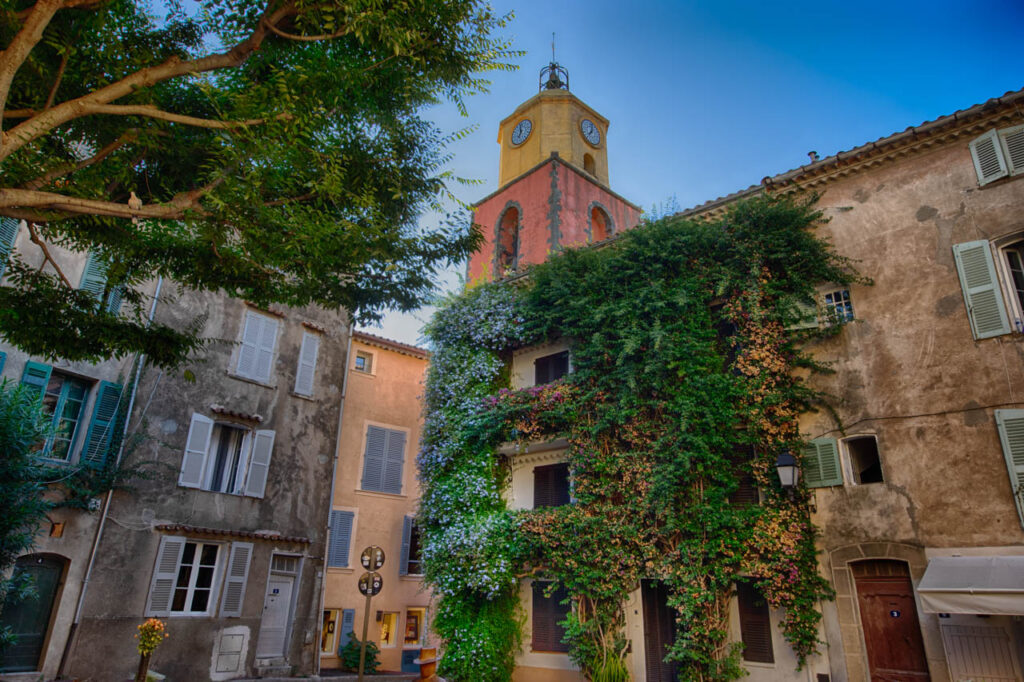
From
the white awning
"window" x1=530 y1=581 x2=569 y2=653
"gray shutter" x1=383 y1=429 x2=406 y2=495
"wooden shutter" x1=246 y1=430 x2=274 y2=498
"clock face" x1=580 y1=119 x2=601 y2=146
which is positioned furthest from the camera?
"clock face" x1=580 y1=119 x2=601 y2=146

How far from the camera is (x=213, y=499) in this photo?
15.9 metres

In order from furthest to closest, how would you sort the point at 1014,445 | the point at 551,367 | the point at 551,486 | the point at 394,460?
the point at 394,460
the point at 551,367
the point at 551,486
the point at 1014,445

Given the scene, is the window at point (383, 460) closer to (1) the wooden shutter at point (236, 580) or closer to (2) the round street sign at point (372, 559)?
(1) the wooden shutter at point (236, 580)

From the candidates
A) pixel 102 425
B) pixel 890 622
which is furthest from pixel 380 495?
pixel 890 622

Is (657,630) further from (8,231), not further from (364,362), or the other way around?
(8,231)

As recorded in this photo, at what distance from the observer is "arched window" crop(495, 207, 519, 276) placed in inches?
872

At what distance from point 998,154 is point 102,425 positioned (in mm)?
18354

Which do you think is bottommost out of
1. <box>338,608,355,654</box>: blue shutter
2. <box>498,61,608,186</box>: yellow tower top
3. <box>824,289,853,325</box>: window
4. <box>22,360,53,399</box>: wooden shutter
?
<box>338,608,355,654</box>: blue shutter

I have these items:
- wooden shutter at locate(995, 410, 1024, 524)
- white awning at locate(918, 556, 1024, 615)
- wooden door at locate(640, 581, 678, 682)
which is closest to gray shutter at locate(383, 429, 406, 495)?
wooden door at locate(640, 581, 678, 682)

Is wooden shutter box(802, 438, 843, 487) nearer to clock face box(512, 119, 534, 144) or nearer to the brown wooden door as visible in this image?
the brown wooden door

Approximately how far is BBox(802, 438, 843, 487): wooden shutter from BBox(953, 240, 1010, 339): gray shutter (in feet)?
9.96

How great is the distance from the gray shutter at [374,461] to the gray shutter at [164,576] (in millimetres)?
6397

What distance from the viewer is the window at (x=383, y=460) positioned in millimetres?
20844

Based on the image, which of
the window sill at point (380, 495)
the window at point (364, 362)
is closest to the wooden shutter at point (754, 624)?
the window sill at point (380, 495)
